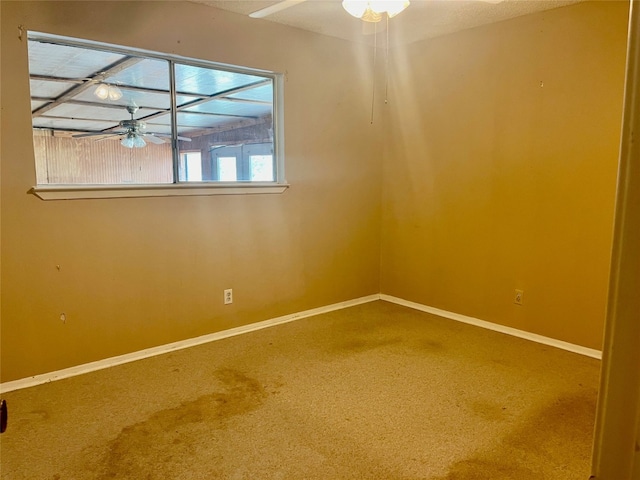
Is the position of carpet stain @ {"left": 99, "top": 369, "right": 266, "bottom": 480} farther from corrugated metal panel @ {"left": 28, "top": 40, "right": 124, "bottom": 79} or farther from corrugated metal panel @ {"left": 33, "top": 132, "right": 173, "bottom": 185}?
corrugated metal panel @ {"left": 28, "top": 40, "right": 124, "bottom": 79}

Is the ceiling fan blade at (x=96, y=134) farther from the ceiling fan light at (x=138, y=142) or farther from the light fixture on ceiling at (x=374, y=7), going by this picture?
the light fixture on ceiling at (x=374, y=7)

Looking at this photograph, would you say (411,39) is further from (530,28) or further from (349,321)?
(349,321)

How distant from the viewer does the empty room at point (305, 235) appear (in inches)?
89.4

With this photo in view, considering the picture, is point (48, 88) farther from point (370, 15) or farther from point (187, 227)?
point (370, 15)

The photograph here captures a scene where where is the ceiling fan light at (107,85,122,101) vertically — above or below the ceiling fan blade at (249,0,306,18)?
below

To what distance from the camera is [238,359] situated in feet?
10.3

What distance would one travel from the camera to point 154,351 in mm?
3217

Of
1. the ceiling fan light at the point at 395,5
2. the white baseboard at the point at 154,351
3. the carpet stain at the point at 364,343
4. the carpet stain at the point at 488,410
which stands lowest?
the carpet stain at the point at 488,410

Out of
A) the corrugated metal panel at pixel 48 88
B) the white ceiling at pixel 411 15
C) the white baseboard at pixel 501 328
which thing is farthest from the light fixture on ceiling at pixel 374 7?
the white baseboard at pixel 501 328

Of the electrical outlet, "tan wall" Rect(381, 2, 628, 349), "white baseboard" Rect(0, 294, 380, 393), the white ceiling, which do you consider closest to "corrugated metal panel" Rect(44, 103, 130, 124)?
the white ceiling

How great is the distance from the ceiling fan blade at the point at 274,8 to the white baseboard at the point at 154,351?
238 cm

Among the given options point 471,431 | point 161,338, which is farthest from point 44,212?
point 471,431

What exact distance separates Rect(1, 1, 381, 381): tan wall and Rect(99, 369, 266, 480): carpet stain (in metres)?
0.90

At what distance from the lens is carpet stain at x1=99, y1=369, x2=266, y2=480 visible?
6.45 ft
